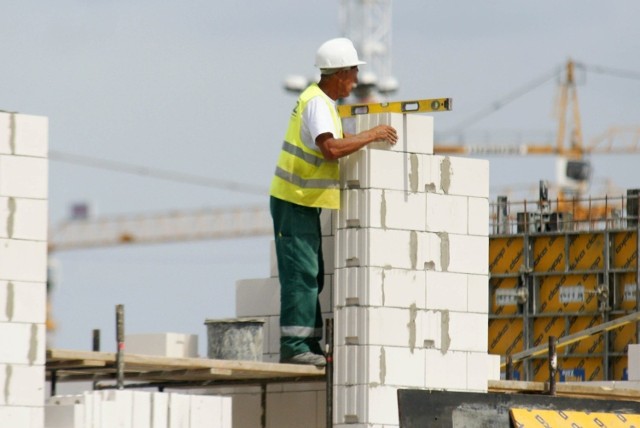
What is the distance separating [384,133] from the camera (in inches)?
664

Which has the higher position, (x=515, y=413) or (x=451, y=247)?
(x=451, y=247)

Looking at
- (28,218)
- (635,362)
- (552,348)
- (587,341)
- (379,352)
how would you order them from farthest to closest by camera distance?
(587,341) < (635,362) < (552,348) < (379,352) < (28,218)

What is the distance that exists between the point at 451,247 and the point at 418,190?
56 cm

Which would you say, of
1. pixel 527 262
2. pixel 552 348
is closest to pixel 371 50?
pixel 527 262

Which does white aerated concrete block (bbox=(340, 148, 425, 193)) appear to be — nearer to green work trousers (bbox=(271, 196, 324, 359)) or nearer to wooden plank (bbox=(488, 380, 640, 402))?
green work trousers (bbox=(271, 196, 324, 359))

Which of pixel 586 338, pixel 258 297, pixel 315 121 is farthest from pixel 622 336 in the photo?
pixel 315 121

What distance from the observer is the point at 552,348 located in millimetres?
18000

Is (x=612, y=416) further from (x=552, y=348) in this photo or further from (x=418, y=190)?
(x=418, y=190)

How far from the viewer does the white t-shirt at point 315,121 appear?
1670cm

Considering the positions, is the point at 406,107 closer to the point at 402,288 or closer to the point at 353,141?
the point at 353,141

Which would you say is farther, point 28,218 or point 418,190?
point 418,190

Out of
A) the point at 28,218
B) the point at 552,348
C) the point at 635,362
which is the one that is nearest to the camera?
the point at 28,218

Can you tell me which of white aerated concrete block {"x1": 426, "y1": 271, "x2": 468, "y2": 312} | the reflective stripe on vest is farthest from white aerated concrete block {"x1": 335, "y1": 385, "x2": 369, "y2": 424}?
white aerated concrete block {"x1": 426, "y1": 271, "x2": 468, "y2": 312}

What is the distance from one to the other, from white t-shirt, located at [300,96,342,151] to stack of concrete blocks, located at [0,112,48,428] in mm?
2413
